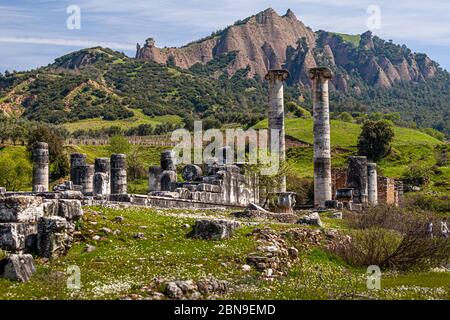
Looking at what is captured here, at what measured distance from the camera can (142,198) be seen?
2720 centimetres

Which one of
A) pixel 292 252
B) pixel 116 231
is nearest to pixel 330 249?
pixel 292 252

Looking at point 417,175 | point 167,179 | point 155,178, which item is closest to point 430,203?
point 417,175

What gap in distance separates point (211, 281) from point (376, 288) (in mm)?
4277

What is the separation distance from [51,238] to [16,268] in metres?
2.28

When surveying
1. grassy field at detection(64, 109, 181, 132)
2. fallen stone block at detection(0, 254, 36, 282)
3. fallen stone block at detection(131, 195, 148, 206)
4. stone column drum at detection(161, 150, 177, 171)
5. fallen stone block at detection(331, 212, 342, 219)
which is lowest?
fallen stone block at detection(331, 212, 342, 219)

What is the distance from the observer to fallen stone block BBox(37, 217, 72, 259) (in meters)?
16.6

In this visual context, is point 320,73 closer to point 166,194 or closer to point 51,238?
point 166,194

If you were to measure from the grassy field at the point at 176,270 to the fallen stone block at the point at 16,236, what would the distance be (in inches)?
32.5

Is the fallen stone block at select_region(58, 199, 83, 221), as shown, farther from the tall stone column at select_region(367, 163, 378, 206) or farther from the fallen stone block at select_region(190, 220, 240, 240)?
the tall stone column at select_region(367, 163, 378, 206)

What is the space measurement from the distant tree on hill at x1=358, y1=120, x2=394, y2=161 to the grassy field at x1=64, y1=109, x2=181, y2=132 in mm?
55314

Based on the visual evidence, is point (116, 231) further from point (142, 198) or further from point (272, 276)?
point (142, 198)

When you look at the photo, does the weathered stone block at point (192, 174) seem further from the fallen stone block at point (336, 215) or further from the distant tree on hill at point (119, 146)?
the distant tree on hill at point (119, 146)

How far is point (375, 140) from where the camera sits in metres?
87.6

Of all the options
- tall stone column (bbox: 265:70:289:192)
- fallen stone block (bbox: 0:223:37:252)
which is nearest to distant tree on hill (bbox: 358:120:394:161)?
tall stone column (bbox: 265:70:289:192)
